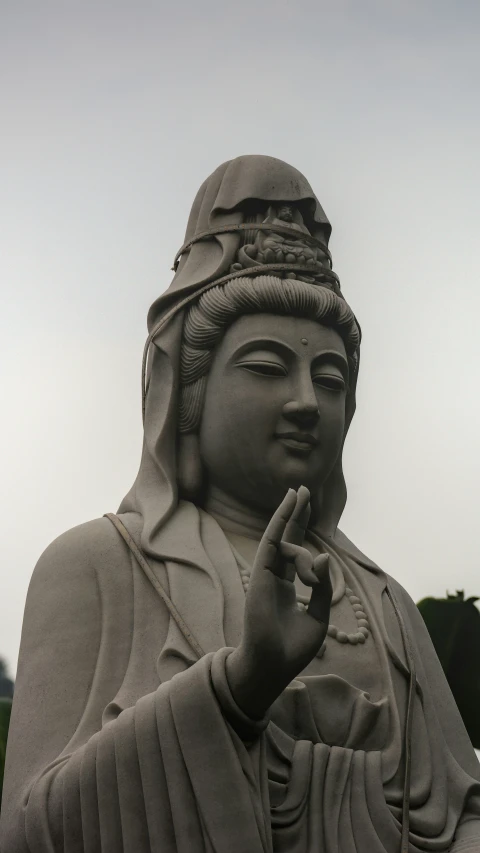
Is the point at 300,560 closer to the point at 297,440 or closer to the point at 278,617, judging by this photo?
the point at 278,617

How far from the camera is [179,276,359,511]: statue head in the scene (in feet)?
23.1

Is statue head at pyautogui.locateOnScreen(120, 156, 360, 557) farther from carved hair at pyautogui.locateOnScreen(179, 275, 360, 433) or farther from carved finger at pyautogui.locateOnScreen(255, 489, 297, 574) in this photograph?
carved finger at pyautogui.locateOnScreen(255, 489, 297, 574)

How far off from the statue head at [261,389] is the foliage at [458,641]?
7.34 ft

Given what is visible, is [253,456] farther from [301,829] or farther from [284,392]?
[301,829]

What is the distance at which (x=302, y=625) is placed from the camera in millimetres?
5680

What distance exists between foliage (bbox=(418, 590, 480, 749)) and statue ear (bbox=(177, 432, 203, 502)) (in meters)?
2.56

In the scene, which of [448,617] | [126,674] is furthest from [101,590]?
[448,617]

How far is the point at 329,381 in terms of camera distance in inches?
286

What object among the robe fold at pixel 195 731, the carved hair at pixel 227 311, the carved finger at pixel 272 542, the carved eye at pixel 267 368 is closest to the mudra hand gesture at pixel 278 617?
the carved finger at pixel 272 542

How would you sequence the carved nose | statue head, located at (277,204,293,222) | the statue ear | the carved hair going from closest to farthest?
the carved nose < the carved hair < the statue ear < statue head, located at (277,204,293,222)

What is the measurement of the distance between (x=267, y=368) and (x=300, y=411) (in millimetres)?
314

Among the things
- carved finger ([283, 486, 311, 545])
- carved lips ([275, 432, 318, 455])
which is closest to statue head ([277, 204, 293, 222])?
carved lips ([275, 432, 318, 455])

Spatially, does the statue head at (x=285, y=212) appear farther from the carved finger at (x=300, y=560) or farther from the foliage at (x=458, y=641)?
the foliage at (x=458, y=641)

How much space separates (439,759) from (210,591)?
1.41m
